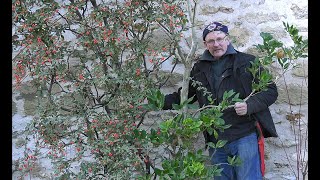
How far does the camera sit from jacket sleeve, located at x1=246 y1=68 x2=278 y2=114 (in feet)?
11.4

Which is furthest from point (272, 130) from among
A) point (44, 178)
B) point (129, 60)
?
point (44, 178)

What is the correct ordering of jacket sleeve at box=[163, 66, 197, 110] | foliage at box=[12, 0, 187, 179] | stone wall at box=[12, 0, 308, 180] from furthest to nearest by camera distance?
stone wall at box=[12, 0, 308, 180], jacket sleeve at box=[163, 66, 197, 110], foliage at box=[12, 0, 187, 179]

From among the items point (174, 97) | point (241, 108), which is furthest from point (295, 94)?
point (174, 97)

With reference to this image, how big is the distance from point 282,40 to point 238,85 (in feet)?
2.20

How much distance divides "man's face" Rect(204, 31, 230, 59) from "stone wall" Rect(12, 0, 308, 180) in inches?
14.0

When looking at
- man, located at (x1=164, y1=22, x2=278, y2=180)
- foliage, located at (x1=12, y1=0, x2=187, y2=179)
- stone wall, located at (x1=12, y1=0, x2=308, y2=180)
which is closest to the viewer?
foliage, located at (x1=12, y1=0, x2=187, y2=179)

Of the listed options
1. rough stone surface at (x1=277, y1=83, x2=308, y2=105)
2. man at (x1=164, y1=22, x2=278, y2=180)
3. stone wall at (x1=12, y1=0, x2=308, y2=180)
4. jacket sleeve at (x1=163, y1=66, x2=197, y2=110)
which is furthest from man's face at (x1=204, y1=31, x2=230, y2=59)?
rough stone surface at (x1=277, y1=83, x2=308, y2=105)

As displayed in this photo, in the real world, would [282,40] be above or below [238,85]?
above

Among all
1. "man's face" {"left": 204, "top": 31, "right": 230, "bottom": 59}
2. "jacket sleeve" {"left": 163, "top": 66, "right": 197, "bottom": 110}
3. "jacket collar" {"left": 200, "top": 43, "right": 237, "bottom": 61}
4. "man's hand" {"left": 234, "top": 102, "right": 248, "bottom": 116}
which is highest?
"man's face" {"left": 204, "top": 31, "right": 230, "bottom": 59}

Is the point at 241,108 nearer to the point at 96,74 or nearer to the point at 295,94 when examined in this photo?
the point at 295,94

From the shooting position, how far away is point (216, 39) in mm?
3621

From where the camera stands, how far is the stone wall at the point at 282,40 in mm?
A: 3982

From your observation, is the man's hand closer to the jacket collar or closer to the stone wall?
the jacket collar
